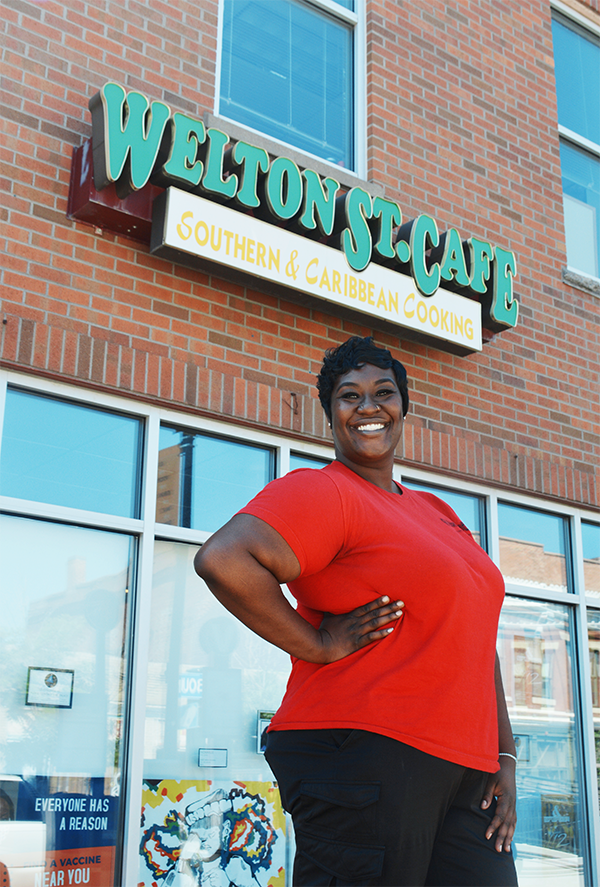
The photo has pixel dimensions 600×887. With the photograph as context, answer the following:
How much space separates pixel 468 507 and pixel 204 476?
1.99 metres

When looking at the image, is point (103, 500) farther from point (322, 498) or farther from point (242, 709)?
point (322, 498)

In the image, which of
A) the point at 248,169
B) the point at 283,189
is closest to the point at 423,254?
the point at 283,189

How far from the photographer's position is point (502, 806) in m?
1.99

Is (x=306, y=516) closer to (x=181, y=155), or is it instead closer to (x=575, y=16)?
(x=181, y=155)

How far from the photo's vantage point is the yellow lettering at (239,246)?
4734 millimetres

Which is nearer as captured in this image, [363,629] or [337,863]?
[337,863]

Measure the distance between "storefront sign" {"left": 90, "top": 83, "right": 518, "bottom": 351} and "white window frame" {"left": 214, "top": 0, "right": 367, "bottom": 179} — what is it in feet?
1.41

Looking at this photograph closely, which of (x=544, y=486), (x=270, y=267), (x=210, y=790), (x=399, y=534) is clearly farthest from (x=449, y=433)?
(x=399, y=534)

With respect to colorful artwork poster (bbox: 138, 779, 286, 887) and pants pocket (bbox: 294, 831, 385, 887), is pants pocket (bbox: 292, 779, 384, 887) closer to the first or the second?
pants pocket (bbox: 294, 831, 385, 887)

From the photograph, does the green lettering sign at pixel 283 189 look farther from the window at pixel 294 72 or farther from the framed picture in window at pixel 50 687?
the framed picture in window at pixel 50 687

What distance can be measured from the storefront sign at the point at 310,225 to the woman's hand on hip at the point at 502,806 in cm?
319

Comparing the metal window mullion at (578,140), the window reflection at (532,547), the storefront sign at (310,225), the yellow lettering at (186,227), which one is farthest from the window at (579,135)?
the yellow lettering at (186,227)

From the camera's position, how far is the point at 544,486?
20.2 ft

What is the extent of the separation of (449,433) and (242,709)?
219 cm
